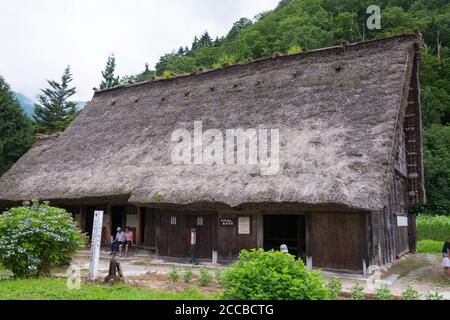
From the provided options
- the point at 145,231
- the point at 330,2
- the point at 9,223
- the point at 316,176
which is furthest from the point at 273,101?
the point at 330,2

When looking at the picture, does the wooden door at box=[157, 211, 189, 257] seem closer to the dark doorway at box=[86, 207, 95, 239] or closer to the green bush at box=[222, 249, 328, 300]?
the dark doorway at box=[86, 207, 95, 239]

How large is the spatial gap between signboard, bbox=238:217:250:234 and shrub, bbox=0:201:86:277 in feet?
16.6

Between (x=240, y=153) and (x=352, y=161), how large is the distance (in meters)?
3.82

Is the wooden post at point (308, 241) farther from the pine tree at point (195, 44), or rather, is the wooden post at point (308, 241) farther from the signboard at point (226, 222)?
the pine tree at point (195, 44)

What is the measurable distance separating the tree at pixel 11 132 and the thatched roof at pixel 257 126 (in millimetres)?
5511

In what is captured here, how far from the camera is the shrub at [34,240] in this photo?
9.08 m

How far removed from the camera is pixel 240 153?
516 inches

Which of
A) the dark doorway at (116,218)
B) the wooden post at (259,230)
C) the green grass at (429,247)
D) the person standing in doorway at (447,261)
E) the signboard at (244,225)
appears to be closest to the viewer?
the person standing in doorway at (447,261)

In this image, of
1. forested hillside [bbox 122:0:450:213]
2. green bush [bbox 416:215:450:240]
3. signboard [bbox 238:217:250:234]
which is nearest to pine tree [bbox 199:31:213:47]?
forested hillside [bbox 122:0:450:213]

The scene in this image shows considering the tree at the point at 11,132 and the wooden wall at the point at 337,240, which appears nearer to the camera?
the wooden wall at the point at 337,240

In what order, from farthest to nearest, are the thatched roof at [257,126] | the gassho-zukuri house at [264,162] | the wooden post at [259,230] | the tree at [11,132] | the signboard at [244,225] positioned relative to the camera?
the tree at [11,132] → the signboard at [244,225] → the wooden post at [259,230] → the gassho-zukuri house at [264,162] → the thatched roof at [257,126]

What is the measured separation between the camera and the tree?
2527cm

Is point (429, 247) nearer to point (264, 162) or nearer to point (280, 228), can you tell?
point (280, 228)

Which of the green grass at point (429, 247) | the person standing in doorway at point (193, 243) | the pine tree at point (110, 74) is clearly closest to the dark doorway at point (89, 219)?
the person standing in doorway at point (193, 243)
